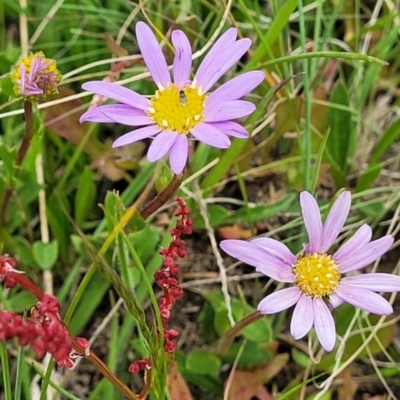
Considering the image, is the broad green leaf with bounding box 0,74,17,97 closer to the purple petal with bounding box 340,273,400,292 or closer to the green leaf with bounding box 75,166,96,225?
the green leaf with bounding box 75,166,96,225

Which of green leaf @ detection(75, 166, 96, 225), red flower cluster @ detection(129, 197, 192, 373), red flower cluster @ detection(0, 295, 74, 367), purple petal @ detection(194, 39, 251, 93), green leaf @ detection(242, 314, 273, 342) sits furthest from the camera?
green leaf @ detection(75, 166, 96, 225)

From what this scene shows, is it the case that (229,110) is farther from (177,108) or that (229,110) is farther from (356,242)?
(356,242)

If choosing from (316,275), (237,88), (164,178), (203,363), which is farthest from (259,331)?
(237,88)

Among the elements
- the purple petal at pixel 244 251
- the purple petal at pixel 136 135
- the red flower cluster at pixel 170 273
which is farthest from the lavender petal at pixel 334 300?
the purple petal at pixel 136 135

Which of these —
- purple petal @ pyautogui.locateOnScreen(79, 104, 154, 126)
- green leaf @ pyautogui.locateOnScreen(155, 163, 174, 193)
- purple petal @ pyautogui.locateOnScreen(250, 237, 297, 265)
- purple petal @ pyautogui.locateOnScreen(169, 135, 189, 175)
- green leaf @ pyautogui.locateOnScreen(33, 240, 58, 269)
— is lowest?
green leaf @ pyautogui.locateOnScreen(33, 240, 58, 269)

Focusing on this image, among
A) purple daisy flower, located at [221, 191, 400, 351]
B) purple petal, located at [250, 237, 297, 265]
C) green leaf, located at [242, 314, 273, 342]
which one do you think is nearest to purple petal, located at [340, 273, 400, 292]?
purple daisy flower, located at [221, 191, 400, 351]

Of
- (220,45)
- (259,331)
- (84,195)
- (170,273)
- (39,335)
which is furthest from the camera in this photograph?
(84,195)

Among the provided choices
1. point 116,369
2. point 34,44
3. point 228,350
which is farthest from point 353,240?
point 34,44
